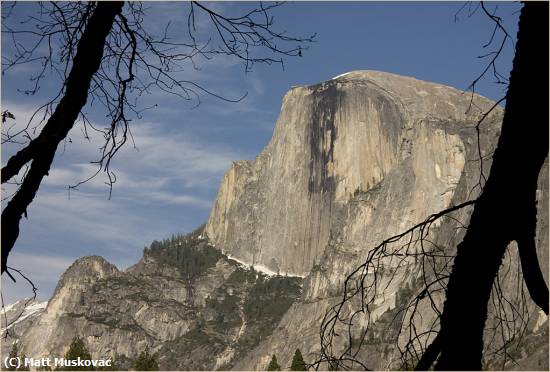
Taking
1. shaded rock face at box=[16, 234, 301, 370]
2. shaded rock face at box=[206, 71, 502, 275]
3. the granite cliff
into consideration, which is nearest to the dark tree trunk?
the granite cliff

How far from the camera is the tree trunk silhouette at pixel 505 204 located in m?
3.10

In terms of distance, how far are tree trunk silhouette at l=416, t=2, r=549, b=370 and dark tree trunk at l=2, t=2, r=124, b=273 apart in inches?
65.7

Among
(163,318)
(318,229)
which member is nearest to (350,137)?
(318,229)

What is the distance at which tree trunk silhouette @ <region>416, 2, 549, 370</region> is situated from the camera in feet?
10.2

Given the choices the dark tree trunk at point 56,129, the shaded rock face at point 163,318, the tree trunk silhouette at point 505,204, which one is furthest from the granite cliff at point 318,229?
the tree trunk silhouette at point 505,204

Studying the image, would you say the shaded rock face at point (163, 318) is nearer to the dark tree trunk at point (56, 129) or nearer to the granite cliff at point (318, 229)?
the granite cliff at point (318, 229)

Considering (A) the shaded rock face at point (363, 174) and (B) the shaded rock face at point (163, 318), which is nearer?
(A) the shaded rock face at point (363, 174)

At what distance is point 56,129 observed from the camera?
3.36 metres

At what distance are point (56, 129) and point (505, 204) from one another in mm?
1828

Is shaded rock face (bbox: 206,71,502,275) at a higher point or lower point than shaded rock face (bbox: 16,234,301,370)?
higher

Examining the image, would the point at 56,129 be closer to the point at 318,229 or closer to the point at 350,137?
the point at 350,137

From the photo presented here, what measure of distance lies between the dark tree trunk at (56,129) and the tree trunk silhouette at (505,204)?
167 centimetres

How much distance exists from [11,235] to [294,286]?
189141 mm

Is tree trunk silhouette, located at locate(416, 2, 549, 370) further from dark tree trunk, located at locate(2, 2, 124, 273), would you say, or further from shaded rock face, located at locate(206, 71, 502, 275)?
shaded rock face, located at locate(206, 71, 502, 275)
